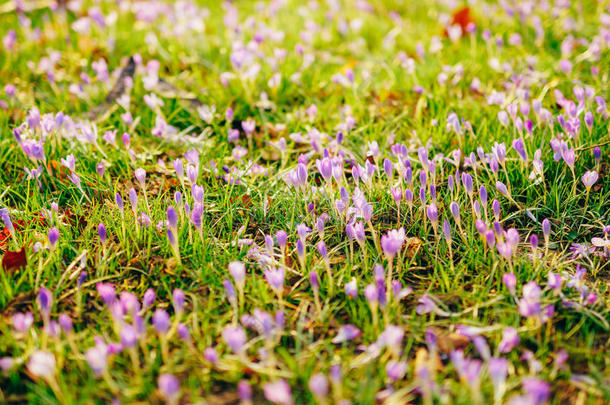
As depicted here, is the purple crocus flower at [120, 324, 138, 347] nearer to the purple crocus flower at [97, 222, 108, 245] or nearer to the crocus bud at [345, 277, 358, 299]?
the purple crocus flower at [97, 222, 108, 245]

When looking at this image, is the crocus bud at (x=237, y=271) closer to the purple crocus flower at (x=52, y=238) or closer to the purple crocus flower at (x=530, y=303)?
the purple crocus flower at (x=52, y=238)

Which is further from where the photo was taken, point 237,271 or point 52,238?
point 52,238

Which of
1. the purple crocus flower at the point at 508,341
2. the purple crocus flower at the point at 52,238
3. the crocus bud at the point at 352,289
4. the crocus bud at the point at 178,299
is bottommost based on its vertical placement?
the purple crocus flower at the point at 508,341

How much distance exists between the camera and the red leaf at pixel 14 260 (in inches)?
79.7

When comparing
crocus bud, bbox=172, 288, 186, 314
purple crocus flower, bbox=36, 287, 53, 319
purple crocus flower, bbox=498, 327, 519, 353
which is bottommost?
purple crocus flower, bbox=498, 327, 519, 353

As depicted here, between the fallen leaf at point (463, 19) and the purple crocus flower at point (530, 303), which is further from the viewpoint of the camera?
the fallen leaf at point (463, 19)

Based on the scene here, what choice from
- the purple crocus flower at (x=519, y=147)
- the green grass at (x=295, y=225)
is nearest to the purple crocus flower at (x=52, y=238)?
the green grass at (x=295, y=225)

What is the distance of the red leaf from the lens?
2.02m

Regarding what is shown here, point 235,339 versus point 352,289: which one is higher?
point 235,339

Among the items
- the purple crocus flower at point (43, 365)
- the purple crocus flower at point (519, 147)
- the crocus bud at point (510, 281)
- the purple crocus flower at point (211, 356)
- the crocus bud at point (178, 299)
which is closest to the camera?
the purple crocus flower at point (43, 365)

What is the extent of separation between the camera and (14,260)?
204cm

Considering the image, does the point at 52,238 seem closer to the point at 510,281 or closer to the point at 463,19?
the point at 510,281

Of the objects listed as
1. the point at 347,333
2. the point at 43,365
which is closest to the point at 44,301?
the point at 43,365

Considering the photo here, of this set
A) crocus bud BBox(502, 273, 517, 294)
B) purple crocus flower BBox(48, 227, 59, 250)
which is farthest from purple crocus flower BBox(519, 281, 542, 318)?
purple crocus flower BBox(48, 227, 59, 250)
